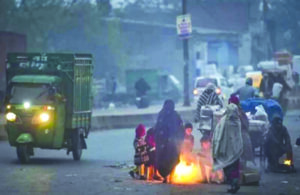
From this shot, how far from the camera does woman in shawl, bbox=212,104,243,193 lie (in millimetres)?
12750

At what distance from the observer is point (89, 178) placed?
1516 centimetres

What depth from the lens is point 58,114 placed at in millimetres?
17953

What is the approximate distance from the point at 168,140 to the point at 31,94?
15.9ft

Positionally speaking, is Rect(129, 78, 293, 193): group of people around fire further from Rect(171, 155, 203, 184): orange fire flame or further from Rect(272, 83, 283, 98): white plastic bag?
Rect(272, 83, 283, 98): white plastic bag

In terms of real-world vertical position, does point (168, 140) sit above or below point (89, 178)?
above

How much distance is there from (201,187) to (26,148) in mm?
5492

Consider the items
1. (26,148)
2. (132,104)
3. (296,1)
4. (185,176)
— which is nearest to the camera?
(185,176)

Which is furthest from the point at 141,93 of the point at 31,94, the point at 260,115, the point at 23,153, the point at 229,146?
the point at 229,146

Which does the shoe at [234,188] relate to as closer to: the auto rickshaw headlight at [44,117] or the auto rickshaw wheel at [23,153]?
the auto rickshaw headlight at [44,117]

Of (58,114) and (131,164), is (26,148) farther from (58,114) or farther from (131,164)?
(131,164)

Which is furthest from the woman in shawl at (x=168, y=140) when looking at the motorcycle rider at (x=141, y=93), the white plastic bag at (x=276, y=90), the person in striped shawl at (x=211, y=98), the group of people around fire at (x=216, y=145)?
the motorcycle rider at (x=141, y=93)

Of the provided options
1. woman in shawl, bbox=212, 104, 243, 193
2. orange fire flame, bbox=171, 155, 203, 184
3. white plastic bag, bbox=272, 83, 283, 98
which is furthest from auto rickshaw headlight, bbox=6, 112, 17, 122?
white plastic bag, bbox=272, 83, 283, 98

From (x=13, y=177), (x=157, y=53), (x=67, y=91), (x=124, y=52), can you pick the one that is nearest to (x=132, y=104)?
(x=124, y=52)

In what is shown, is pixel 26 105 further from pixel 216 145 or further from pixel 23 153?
pixel 216 145
